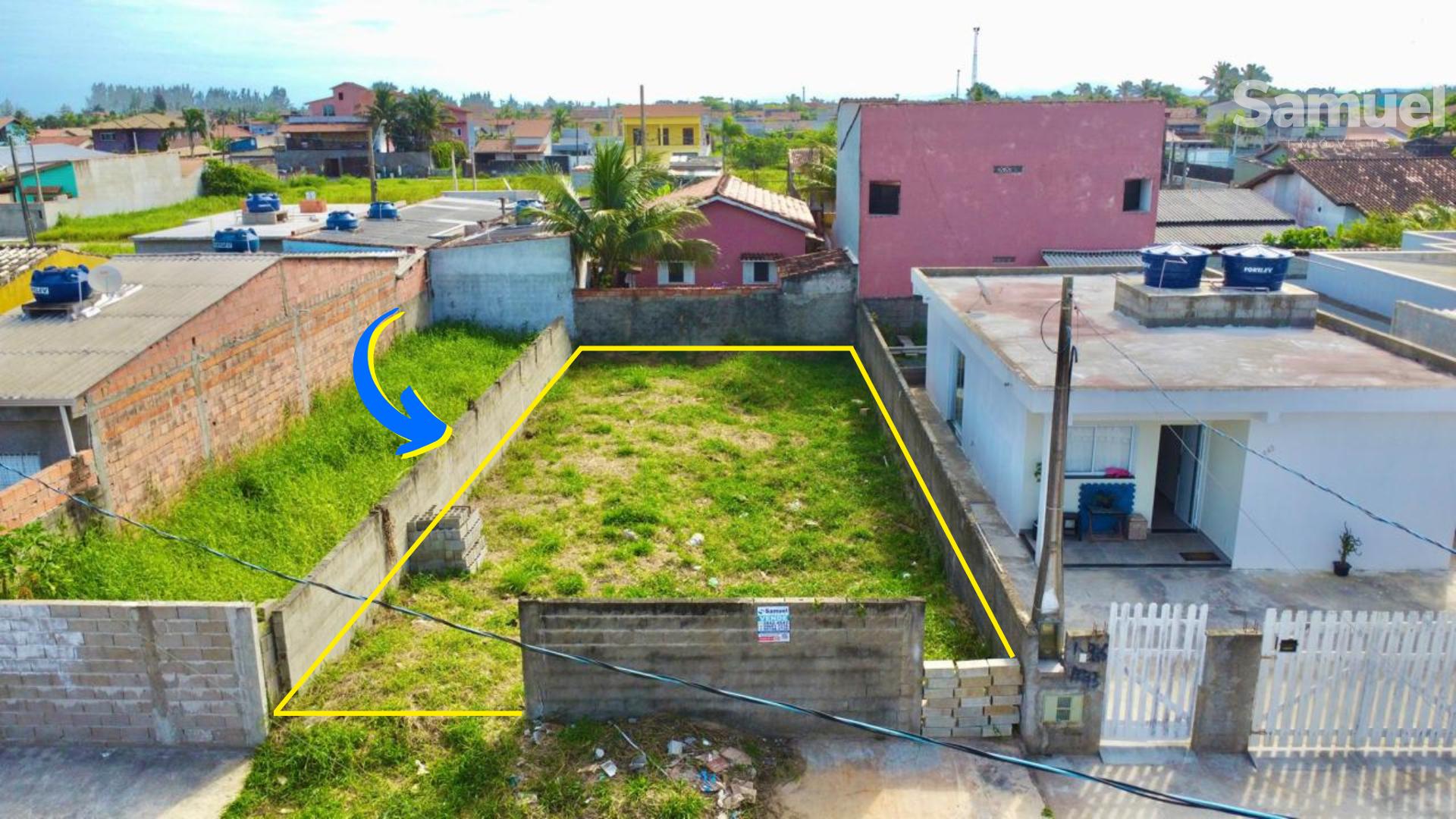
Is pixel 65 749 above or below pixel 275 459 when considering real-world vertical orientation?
below

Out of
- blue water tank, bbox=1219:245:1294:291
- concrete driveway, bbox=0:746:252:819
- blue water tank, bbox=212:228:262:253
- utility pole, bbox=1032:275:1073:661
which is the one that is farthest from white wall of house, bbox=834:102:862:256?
concrete driveway, bbox=0:746:252:819

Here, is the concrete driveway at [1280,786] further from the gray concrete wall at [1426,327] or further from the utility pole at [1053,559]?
the gray concrete wall at [1426,327]

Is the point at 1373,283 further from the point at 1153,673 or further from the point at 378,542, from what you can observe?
the point at 378,542

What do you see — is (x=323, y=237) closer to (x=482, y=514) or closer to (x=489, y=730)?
(x=482, y=514)

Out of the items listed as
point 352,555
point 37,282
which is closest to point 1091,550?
point 352,555

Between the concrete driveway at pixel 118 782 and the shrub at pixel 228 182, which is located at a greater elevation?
the shrub at pixel 228 182

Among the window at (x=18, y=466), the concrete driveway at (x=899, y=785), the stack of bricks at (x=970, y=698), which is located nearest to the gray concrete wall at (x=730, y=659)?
the stack of bricks at (x=970, y=698)

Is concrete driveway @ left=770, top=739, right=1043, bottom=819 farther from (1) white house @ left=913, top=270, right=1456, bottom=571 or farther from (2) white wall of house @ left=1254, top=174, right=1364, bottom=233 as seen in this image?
(2) white wall of house @ left=1254, top=174, right=1364, bottom=233
